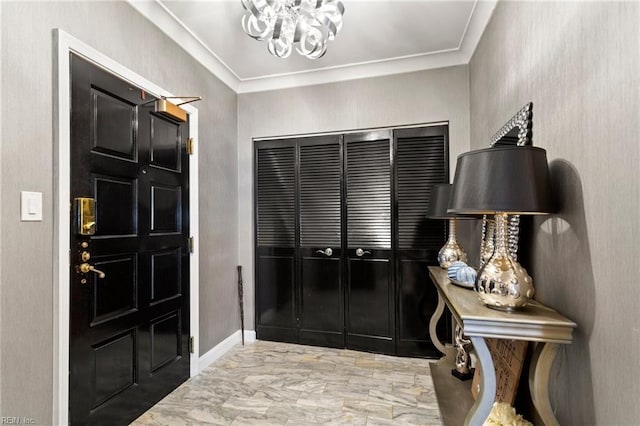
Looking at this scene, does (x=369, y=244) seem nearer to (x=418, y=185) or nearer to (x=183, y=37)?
(x=418, y=185)

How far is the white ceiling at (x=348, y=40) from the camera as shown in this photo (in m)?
2.12

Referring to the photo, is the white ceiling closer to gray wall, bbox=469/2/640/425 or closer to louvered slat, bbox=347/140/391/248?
louvered slat, bbox=347/140/391/248

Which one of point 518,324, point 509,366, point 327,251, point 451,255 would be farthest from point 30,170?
point 451,255

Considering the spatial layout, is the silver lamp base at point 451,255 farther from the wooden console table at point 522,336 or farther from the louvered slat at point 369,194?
the wooden console table at point 522,336

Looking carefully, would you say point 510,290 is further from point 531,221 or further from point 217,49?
point 217,49

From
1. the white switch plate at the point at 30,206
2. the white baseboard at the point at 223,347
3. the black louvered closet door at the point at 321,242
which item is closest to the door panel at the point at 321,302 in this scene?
the black louvered closet door at the point at 321,242

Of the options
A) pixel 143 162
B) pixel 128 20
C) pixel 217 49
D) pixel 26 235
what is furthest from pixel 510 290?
pixel 217 49

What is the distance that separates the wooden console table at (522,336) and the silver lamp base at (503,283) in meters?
0.04

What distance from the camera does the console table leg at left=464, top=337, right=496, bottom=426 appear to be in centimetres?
108

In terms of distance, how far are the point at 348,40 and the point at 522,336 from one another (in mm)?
2415

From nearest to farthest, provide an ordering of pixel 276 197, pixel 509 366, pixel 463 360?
pixel 509 366
pixel 463 360
pixel 276 197

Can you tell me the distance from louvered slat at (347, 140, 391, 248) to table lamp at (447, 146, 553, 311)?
5.67 feet

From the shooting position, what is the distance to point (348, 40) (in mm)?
2520

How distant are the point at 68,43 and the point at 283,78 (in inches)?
75.1
